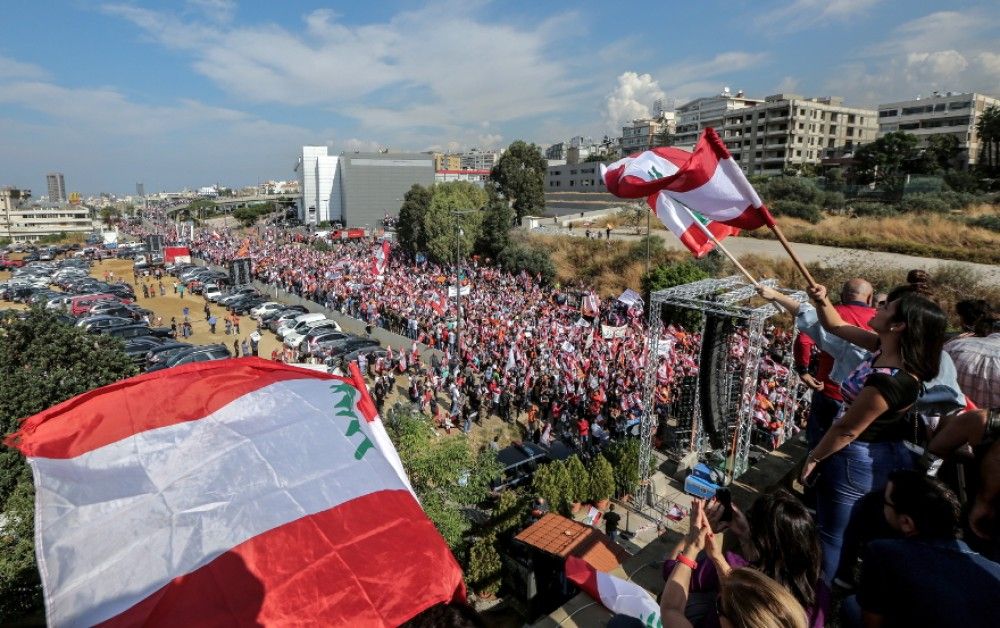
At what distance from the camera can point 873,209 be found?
42.6 metres

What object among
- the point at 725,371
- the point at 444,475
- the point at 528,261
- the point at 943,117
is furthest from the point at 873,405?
the point at 943,117

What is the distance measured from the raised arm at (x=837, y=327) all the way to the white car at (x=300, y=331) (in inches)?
889

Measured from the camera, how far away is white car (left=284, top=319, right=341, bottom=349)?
23.8 meters

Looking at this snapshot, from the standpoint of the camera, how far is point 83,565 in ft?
11.9

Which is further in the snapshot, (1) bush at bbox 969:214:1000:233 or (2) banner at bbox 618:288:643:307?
(1) bush at bbox 969:214:1000:233

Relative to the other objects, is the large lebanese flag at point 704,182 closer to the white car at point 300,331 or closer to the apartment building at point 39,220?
the white car at point 300,331

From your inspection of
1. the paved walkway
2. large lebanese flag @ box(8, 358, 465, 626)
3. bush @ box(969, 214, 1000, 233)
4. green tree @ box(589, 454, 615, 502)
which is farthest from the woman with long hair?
bush @ box(969, 214, 1000, 233)

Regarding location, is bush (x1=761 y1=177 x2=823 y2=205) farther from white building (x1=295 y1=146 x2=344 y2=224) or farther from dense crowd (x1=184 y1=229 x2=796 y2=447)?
white building (x1=295 y1=146 x2=344 y2=224)

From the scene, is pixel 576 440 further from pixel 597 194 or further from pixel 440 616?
pixel 597 194

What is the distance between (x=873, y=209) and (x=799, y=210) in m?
5.13

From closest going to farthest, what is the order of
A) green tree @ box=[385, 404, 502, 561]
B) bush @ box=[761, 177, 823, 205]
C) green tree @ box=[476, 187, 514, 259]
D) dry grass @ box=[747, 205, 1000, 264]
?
1. green tree @ box=[385, 404, 502, 561]
2. dry grass @ box=[747, 205, 1000, 264]
3. green tree @ box=[476, 187, 514, 259]
4. bush @ box=[761, 177, 823, 205]

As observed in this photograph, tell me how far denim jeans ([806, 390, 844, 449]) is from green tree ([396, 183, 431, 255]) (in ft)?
133

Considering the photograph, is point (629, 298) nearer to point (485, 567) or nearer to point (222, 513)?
point (485, 567)

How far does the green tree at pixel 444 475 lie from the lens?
864cm
